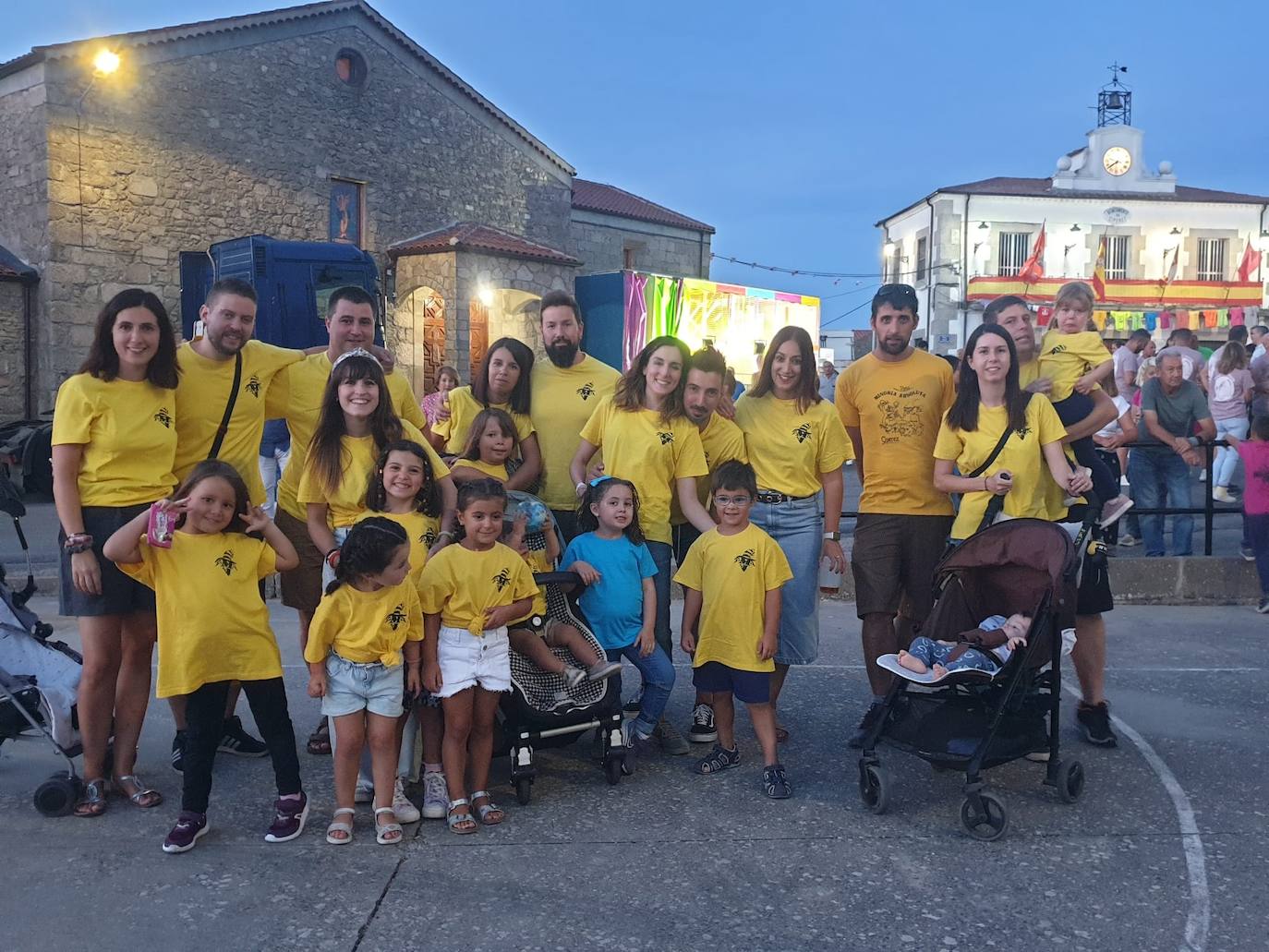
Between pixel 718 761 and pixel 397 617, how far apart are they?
1502 millimetres

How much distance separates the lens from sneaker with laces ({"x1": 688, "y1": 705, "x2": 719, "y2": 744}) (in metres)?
4.70

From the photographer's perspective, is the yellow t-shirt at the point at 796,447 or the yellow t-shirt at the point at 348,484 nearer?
the yellow t-shirt at the point at 348,484

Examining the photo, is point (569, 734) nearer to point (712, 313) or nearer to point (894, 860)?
point (894, 860)

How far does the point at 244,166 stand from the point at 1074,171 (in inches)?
1380

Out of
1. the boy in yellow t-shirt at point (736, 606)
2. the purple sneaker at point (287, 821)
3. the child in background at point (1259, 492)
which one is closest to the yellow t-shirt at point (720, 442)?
the boy in yellow t-shirt at point (736, 606)

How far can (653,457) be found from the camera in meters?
4.45

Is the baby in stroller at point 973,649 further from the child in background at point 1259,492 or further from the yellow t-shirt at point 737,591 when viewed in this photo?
the child in background at point 1259,492

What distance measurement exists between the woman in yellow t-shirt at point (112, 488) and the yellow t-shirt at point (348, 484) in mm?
480

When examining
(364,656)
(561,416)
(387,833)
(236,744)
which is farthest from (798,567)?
(236,744)

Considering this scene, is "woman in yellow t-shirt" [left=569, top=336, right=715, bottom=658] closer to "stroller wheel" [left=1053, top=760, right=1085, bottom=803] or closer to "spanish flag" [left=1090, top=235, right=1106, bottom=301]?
"stroller wheel" [left=1053, top=760, right=1085, bottom=803]

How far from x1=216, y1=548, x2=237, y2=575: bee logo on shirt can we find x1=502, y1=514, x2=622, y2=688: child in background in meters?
1.01

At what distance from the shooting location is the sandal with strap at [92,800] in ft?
12.5

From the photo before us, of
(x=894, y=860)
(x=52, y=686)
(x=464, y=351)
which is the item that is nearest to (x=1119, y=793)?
(x=894, y=860)

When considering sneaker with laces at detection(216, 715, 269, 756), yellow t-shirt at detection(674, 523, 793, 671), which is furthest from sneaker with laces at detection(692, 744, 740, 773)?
sneaker with laces at detection(216, 715, 269, 756)
